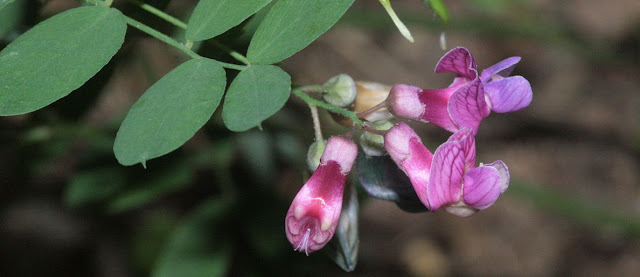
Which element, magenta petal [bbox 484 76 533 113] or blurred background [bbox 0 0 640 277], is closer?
magenta petal [bbox 484 76 533 113]

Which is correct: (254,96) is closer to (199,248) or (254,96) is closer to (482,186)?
(482,186)

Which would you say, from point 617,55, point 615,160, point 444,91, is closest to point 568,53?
point 617,55

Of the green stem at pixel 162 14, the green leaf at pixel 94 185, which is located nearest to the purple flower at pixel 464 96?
the green stem at pixel 162 14

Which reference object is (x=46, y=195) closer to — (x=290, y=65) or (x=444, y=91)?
(x=290, y=65)

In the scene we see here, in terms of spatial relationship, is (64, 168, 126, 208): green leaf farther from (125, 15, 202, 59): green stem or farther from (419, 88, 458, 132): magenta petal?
(419, 88, 458, 132): magenta petal

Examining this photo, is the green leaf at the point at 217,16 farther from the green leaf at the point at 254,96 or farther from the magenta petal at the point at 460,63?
the magenta petal at the point at 460,63

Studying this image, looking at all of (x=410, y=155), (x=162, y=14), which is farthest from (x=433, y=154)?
(x=162, y=14)

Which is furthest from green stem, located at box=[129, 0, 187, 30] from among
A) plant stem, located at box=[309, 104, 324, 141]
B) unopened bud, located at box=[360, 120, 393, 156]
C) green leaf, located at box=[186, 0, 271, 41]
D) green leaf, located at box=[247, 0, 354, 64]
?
→ unopened bud, located at box=[360, 120, 393, 156]
